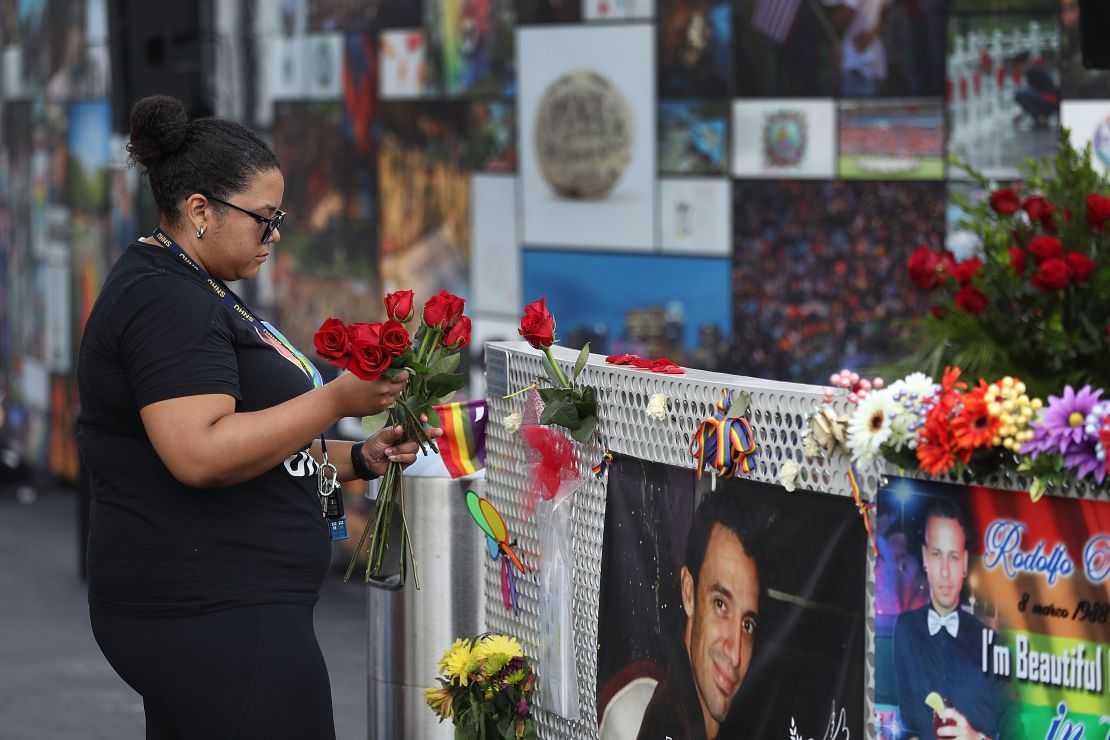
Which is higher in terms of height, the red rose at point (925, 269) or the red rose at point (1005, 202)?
the red rose at point (1005, 202)

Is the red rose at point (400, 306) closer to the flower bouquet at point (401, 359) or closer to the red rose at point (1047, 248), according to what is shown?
the flower bouquet at point (401, 359)

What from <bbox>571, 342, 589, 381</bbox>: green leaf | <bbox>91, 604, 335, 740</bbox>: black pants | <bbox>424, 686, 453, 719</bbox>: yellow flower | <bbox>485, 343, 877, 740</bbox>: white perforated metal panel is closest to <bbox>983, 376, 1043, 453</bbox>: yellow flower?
<bbox>485, 343, 877, 740</bbox>: white perforated metal panel

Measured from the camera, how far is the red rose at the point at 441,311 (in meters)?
3.10

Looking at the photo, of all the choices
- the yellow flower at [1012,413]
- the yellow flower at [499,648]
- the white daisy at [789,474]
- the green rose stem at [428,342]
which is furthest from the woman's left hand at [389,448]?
the yellow flower at [1012,413]

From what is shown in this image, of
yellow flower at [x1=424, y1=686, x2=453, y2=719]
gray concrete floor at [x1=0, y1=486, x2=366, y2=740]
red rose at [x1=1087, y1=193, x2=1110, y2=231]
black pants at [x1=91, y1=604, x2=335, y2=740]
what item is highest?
red rose at [x1=1087, y1=193, x2=1110, y2=231]

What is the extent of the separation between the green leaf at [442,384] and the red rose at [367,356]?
266 mm

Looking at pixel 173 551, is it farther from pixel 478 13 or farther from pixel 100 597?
pixel 478 13

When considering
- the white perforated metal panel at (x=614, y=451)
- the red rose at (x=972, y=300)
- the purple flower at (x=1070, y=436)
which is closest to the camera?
the purple flower at (x=1070, y=436)

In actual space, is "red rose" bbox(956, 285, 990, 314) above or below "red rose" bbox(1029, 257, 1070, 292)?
below

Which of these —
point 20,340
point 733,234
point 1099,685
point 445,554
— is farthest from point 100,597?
point 20,340

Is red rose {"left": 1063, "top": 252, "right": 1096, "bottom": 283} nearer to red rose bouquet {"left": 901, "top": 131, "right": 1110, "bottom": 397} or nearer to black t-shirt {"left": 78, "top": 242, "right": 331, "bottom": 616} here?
red rose bouquet {"left": 901, "top": 131, "right": 1110, "bottom": 397}

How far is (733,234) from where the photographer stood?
20.3ft

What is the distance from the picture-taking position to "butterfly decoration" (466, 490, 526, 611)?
12.0 feet

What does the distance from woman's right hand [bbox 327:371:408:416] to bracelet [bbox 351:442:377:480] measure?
400 millimetres
